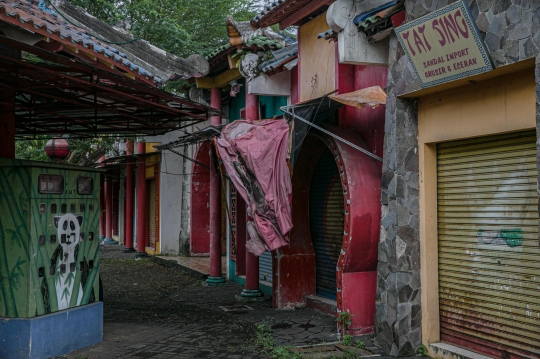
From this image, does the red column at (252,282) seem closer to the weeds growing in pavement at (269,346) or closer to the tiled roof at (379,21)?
the weeds growing in pavement at (269,346)

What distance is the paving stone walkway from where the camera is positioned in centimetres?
781

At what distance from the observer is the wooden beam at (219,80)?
547 inches

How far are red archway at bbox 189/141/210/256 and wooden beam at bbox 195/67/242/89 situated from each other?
5194 mm

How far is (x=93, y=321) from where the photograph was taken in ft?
26.7

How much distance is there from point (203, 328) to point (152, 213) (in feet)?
46.0

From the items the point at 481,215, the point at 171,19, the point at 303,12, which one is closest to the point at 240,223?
the point at 303,12

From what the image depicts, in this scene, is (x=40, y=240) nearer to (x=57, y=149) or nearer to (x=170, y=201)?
(x=57, y=149)

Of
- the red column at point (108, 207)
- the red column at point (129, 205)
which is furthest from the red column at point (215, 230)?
the red column at point (108, 207)

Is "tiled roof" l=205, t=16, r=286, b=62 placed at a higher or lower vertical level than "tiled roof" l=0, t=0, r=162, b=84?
higher

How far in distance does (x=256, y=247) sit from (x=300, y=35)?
4.33m

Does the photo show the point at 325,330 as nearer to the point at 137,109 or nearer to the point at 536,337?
the point at 536,337

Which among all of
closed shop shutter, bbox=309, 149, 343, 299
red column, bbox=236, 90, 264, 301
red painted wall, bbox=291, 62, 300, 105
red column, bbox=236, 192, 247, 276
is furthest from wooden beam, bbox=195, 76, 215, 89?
closed shop shutter, bbox=309, 149, 343, 299

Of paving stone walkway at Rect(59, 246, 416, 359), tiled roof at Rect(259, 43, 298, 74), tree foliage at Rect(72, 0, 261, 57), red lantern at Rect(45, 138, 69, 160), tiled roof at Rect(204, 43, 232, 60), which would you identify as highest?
tree foliage at Rect(72, 0, 261, 57)

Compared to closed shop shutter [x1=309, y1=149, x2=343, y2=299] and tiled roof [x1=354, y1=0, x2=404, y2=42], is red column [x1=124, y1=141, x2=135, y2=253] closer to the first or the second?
closed shop shutter [x1=309, y1=149, x2=343, y2=299]
